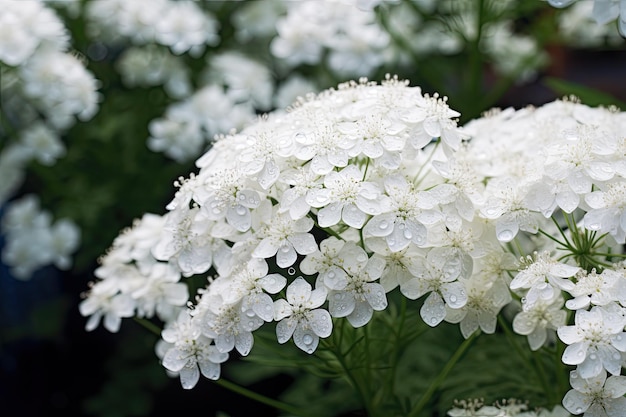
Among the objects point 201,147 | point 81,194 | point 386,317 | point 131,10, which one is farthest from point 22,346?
point 386,317

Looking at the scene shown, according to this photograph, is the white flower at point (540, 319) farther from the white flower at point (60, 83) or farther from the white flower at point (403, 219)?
the white flower at point (60, 83)

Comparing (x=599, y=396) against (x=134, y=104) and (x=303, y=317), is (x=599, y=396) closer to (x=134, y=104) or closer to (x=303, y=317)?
(x=303, y=317)

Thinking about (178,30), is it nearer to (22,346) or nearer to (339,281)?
(22,346)

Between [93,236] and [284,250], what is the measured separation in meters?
1.23

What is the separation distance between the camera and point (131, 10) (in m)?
2.13

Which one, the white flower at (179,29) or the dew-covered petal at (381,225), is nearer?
the dew-covered petal at (381,225)

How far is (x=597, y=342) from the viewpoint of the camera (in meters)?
0.93

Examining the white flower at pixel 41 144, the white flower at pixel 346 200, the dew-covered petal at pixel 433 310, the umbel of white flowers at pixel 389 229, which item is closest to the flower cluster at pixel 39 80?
the white flower at pixel 41 144

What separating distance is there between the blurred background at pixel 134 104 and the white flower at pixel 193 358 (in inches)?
28.9

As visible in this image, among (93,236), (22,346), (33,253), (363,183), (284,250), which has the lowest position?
(22,346)

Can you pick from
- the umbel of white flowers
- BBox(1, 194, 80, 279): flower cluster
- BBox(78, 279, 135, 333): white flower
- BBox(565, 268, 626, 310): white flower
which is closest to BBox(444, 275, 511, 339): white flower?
the umbel of white flowers

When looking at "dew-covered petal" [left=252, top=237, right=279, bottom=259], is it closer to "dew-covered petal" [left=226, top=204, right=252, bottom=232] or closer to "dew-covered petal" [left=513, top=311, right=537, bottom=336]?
"dew-covered petal" [left=226, top=204, right=252, bottom=232]

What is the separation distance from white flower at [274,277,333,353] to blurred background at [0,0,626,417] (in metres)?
0.86

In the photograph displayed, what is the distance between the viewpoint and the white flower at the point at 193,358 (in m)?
1.08
